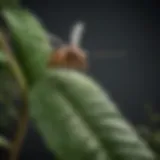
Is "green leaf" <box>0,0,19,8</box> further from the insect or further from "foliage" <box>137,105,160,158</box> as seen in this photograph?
"foliage" <box>137,105,160,158</box>

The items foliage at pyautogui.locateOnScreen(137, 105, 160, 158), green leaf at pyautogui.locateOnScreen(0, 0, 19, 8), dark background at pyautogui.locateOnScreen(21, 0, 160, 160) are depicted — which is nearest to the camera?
green leaf at pyautogui.locateOnScreen(0, 0, 19, 8)

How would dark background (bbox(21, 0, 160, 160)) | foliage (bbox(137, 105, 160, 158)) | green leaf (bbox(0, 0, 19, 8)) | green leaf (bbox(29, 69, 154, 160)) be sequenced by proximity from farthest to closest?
1. dark background (bbox(21, 0, 160, 160))
2. foliage (bbox(137, 105, 160, 158))
3. green leaf (bbox(0, 0, 19, 8))
4. green leaf (bbox(29, 69, 154, 160))

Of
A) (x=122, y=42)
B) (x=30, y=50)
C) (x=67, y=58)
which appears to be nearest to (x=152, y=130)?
(x=122, y=42)

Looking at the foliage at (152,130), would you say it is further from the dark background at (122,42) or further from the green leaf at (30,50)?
the green leaf at (30,50)

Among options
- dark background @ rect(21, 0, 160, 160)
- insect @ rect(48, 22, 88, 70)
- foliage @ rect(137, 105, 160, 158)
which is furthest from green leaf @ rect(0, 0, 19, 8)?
foliage @ rect(137, 105, 160, 158)

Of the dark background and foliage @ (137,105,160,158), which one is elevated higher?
the dark background

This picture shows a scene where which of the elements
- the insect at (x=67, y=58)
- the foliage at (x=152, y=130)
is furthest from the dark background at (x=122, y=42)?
the insect at (x=67, y=58)

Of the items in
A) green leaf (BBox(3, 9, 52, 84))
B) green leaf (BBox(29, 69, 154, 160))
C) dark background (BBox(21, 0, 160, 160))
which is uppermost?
dark background (BBox(21, 0, 160, 160))
